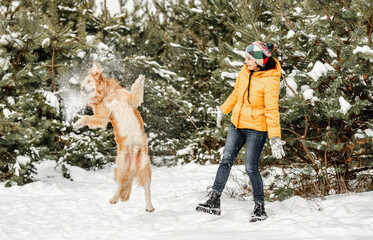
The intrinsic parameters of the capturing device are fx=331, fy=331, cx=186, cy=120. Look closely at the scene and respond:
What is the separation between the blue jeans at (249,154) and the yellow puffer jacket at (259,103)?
0.28ft

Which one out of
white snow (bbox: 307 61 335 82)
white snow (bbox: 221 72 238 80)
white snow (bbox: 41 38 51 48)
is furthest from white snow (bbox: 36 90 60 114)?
white snow (bbox: 307 61 335 82)

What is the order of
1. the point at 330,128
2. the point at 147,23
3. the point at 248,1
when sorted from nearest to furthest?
the point at 330,128 < the point at 248,1 < the point at 147,23

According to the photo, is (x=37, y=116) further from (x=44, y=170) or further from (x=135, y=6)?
(x=135, y=6)

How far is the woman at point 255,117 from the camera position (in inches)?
127

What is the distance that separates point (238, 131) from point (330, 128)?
142cm

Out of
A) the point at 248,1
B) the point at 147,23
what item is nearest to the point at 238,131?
the point at 248,1

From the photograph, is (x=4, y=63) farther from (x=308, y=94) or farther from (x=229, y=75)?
(x=308, y=94)

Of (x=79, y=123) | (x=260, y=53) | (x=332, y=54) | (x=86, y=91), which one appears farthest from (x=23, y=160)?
(x=332, y=54)

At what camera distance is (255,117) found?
333cm

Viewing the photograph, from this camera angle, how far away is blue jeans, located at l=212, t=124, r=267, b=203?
3.38m

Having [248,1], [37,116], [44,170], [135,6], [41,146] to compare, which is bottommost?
[44,170]

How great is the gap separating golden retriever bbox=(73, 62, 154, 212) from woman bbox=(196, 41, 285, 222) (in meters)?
1.06

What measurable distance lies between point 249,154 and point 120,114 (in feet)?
4.65

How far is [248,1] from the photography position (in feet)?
16.5
